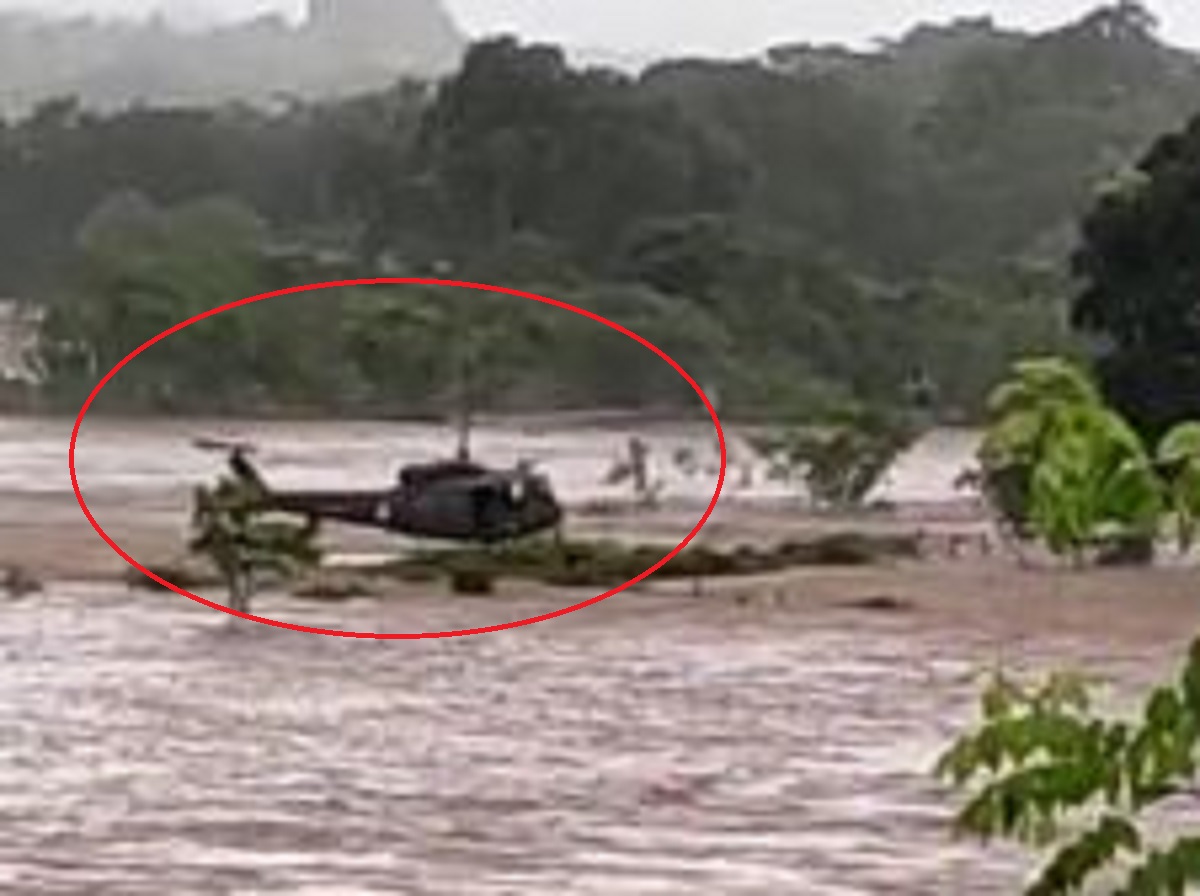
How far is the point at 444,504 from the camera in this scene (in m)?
20.9

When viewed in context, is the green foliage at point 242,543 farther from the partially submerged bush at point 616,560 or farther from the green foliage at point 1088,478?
the green foliage at point 1088,478

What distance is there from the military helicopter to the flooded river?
57 centimetres

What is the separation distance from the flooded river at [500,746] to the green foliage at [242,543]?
323 millimetres

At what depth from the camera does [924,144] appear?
62812mm

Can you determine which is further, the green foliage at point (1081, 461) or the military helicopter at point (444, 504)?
the military helicopter at point (444, 504)

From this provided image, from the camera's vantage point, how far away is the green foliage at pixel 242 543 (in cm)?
2028

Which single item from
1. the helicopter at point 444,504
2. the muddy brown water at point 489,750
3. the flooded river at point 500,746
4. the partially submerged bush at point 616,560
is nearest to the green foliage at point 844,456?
the partially submerged bush at point 616,560

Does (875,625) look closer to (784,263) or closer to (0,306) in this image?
(784,263)

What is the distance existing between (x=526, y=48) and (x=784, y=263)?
17.9 ft

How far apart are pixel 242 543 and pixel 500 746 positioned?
6473mm

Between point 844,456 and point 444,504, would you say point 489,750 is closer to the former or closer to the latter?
point 444,504

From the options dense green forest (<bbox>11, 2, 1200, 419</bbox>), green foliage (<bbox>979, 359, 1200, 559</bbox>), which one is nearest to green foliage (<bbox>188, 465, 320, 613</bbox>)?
dense green forest (<bbox>11, 2, 1200, 419</bbox>)

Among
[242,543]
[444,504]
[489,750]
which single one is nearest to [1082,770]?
[489,750]

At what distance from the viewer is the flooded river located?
35.5 ft
